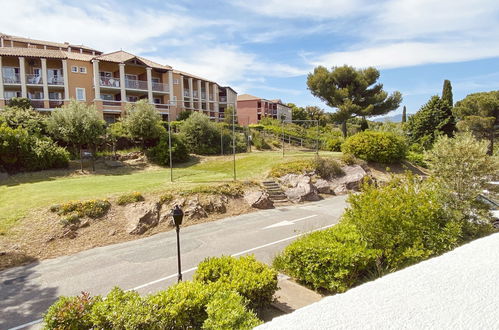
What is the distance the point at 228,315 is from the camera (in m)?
4.10

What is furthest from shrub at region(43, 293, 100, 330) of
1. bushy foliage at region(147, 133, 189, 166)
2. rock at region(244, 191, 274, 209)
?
bushy foliage at region(147, 133, 189, 166)

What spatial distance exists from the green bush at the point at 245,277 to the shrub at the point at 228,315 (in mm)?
670

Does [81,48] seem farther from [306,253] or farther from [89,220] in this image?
[306,253]

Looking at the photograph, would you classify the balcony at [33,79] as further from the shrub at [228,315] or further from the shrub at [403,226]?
the shrub at [228,315]

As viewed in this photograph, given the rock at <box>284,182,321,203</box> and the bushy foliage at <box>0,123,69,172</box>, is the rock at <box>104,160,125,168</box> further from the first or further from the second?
the rock at <box>284,182,321,203</box>

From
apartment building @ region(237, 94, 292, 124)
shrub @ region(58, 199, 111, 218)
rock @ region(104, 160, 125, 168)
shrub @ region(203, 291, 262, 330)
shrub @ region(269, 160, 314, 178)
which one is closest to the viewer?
shrub @ region(203, 291, 262, 330)

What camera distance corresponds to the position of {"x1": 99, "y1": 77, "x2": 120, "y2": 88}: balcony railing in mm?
35562

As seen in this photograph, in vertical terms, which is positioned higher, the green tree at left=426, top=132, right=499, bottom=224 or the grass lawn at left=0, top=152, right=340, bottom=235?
the green tree at left=426, top=132, right=499, bottom=224

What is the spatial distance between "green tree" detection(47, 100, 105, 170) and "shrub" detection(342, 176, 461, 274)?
20047 millimetres

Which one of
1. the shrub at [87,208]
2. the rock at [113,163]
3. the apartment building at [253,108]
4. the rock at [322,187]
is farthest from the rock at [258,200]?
the apartment building at [253,108]

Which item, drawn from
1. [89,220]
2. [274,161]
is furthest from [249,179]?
[89,220]

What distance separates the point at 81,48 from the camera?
48.9m

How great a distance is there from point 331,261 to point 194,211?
321 inches

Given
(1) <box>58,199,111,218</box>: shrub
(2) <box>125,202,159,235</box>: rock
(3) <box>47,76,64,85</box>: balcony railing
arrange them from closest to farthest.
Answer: (1) <box>58,199,111,218</box>: shrub, (2) <box>125,202,159,235</box>: rock, (3) <box>47,76,64,85</box>: balcony railing
